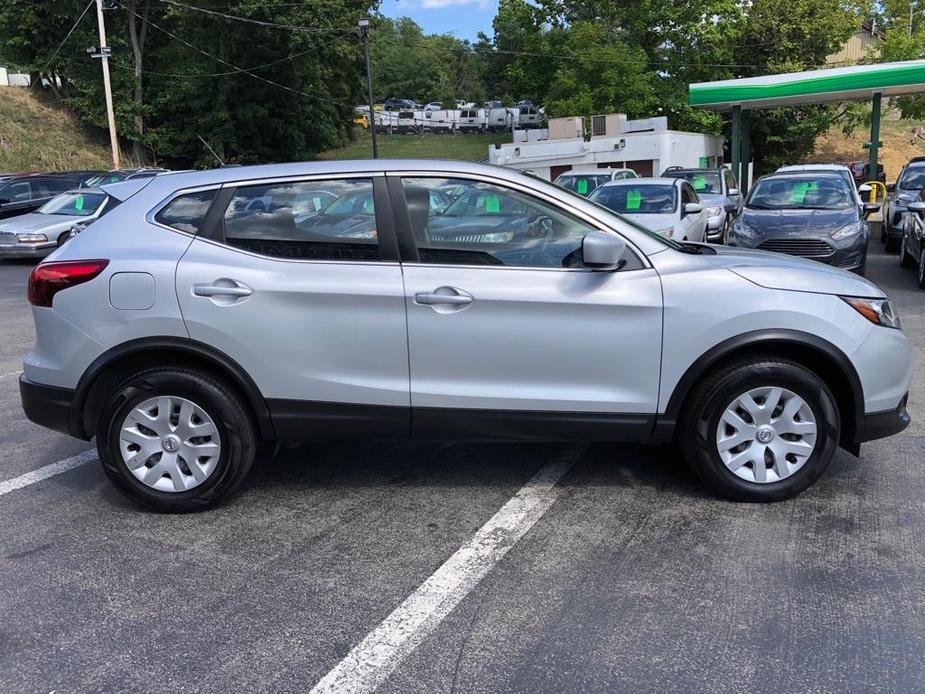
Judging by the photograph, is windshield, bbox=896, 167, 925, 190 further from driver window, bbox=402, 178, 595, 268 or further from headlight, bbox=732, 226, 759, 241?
driver window, bbox=402, 178, 595, 268

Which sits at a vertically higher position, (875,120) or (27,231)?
(875,120)

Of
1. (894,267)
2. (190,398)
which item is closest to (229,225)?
(190,398)

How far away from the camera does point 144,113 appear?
45.7 metres

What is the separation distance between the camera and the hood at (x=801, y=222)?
425 inches

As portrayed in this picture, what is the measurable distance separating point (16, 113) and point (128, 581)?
1837 inches

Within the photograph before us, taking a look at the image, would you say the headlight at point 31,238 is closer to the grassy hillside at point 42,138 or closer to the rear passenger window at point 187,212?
the rear passenger window at point 187,212

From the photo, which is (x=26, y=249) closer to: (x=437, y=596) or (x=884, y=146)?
(x=437, y=596)

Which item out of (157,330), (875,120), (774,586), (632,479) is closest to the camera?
(774,586)

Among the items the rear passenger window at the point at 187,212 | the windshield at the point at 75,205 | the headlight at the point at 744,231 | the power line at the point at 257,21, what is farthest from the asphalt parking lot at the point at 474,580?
the power line at the point at 257,21

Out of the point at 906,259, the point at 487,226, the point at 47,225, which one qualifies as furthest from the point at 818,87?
the point at 487,226

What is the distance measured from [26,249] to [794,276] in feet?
50.5

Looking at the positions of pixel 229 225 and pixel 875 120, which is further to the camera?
pixel 875 120

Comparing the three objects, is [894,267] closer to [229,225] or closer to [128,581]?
[229,225]

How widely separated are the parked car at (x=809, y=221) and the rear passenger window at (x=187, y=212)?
842cm
